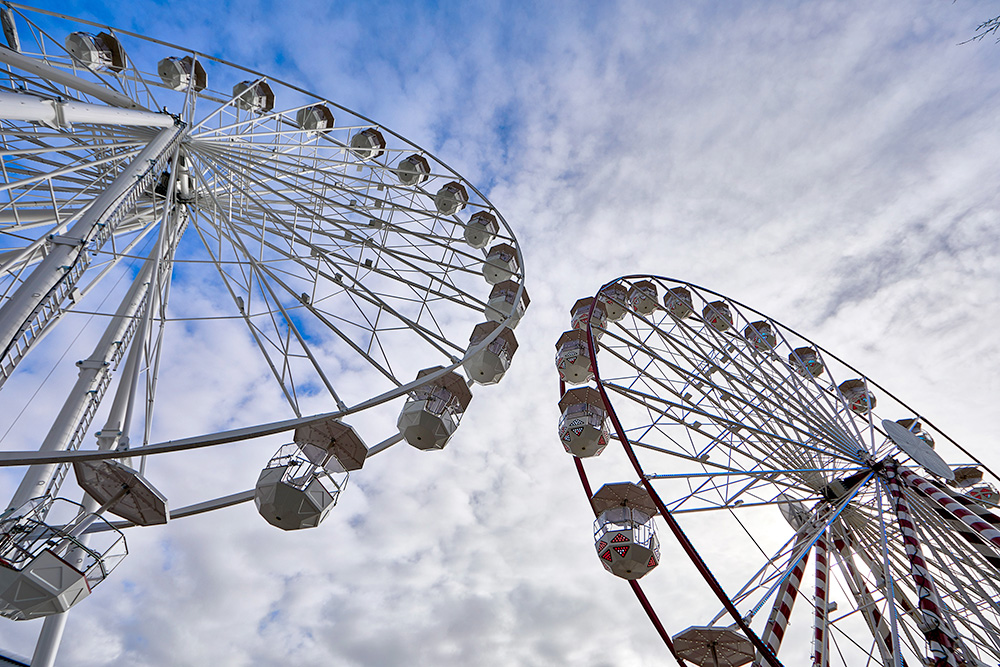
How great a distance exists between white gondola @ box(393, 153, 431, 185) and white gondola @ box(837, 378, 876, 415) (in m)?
14.6

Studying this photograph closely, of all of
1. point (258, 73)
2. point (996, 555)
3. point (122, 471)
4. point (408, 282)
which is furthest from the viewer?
point (258, 73)

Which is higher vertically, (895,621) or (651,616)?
(651,616)

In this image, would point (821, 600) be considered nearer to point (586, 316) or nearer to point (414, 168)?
point (586, 316)

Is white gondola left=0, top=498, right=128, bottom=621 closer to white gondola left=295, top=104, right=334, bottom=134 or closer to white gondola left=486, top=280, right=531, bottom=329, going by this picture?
white gondola left=486, top=280, right=531, bottom=329

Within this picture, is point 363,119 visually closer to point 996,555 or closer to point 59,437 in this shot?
point 59,437

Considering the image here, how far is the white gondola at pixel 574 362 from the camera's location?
17.5 metres

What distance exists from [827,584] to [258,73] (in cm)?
1952

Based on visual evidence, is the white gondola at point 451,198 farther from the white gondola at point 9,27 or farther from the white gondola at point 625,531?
the white gondola at point 9,27

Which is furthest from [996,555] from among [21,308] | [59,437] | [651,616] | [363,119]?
[363,119]

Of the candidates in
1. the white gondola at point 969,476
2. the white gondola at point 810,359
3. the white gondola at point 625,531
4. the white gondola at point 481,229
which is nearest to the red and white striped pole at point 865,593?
the white gondola at point 625,531

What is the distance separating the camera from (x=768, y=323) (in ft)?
66.6

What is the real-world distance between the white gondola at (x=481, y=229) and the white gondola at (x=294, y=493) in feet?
25.7

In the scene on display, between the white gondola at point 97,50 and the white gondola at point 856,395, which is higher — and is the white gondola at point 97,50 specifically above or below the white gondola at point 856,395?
above

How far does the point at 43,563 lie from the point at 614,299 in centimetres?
1410
